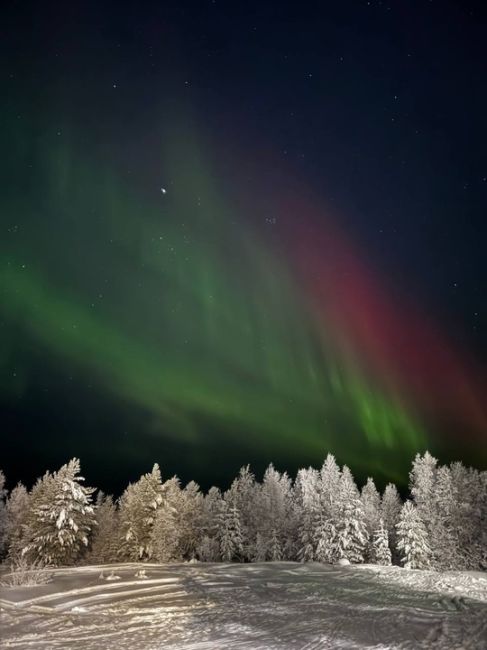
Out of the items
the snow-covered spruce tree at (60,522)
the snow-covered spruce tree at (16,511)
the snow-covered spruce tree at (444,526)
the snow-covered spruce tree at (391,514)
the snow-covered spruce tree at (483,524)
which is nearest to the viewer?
the snow-covered spruce tree at (60,522)

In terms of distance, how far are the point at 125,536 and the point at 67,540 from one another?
1019 centimetres

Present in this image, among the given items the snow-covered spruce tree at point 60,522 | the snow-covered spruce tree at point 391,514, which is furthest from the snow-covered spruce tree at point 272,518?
the snow-covered spruce tree at point 60,522

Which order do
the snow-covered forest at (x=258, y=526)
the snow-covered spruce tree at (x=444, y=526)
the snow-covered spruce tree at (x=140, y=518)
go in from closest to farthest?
the snow-covered forest at (x=258, y=526) < the snow-covered spruce tree at (x=140, y=518) < the snow-covered spruce tree at (x=444, y=526)

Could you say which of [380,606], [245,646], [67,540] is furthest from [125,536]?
[245,646]

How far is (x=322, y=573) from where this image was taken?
2098cm

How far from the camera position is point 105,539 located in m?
51.6

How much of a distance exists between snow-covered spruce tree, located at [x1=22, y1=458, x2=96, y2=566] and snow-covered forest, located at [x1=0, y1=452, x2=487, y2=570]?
90 mm

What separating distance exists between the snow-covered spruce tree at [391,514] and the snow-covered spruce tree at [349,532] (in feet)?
38.9

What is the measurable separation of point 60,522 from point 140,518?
1217 cm

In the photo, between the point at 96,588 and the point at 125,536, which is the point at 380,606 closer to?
the point at 96,588

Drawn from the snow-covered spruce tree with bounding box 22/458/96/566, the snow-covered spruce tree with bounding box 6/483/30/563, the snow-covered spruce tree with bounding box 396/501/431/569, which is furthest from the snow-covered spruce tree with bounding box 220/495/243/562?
the snow-covered spruce tree with bounding box 6/483/30/563

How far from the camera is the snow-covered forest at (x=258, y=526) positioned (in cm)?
3762

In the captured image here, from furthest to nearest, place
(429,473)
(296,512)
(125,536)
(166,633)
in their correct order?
(296,512)
(429,473)
(125,536)
(166,633)

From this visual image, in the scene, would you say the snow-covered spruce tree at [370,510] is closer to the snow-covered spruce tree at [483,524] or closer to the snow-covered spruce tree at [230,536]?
the snow-covered spruce tree at [483,524]
